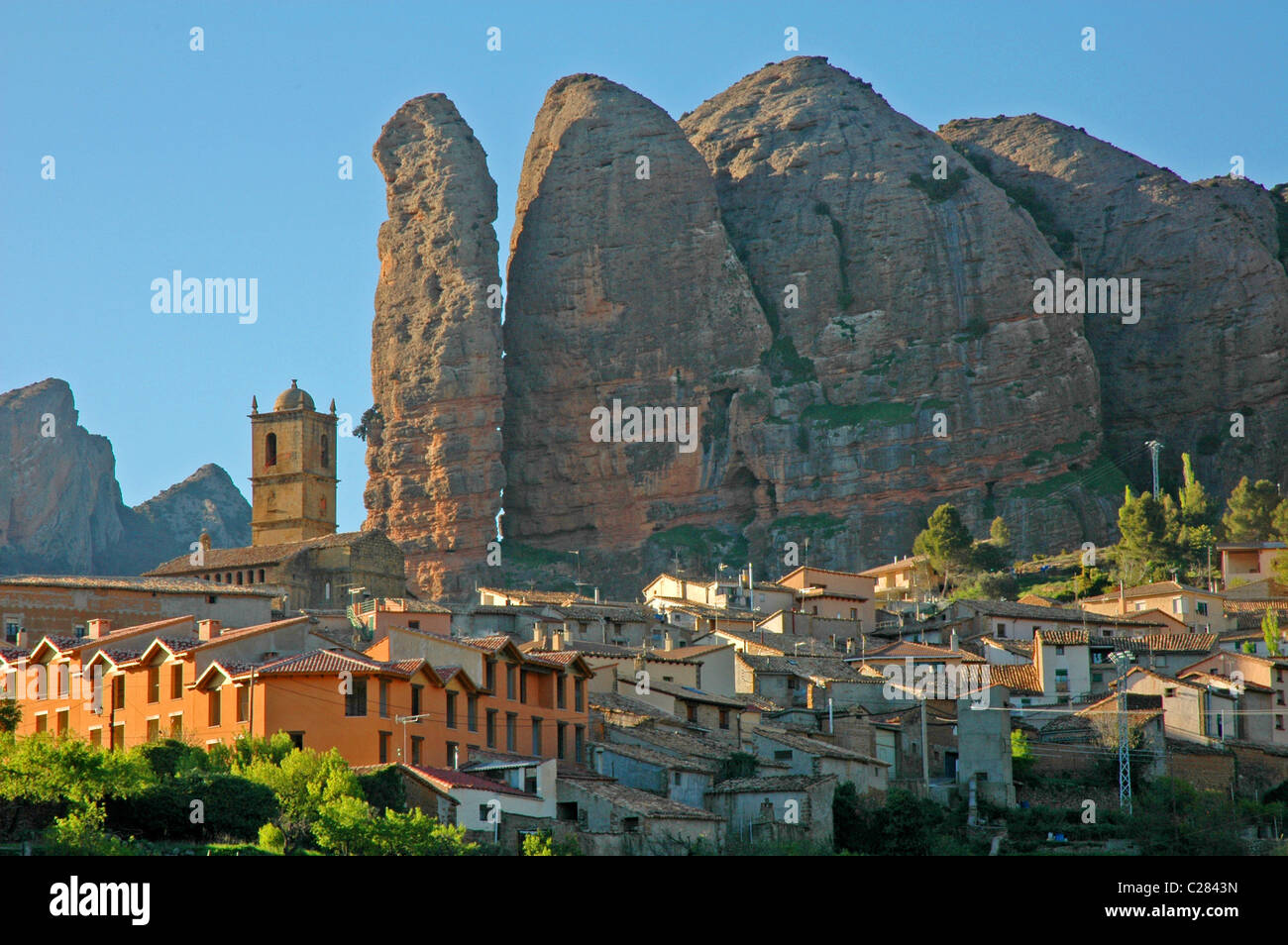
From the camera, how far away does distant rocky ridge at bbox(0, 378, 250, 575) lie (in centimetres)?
17512

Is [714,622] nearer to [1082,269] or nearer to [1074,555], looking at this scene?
[1074,555]

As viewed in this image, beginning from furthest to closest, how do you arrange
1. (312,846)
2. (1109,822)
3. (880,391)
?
(880,391), (1109,822), (312,846)

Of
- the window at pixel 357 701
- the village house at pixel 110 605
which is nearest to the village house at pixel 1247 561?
the village house at pixel 110 605

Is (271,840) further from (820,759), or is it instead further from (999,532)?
(999,532)

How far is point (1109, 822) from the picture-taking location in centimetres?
5675

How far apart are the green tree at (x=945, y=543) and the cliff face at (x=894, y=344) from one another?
1187 cm

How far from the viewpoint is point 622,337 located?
139m

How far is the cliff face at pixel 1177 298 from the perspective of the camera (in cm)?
13912

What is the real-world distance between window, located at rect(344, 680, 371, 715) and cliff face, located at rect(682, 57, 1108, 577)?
83.4 meters

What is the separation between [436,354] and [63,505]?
57.1 metres

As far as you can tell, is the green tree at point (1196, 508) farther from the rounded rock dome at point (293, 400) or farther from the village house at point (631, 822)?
the village house at point (631, 822)

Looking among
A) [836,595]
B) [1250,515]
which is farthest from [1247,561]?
[836,595]
